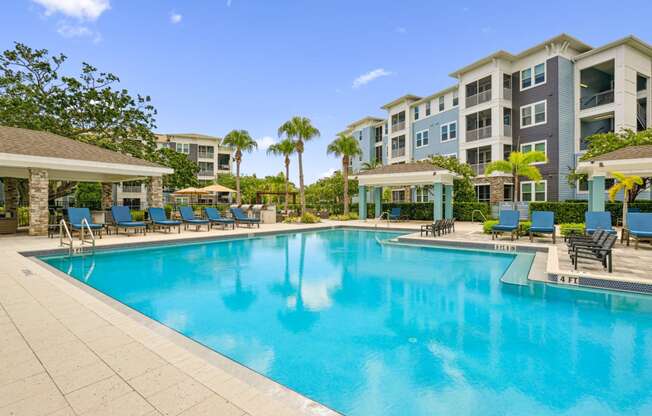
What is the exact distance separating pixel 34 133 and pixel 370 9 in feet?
58.2

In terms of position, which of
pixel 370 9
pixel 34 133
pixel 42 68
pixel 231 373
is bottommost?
pixel 231 373

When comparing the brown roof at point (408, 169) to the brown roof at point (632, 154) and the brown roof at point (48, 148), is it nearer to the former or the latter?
the brown roof at point (632, 154)

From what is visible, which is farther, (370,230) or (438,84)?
(438,84)

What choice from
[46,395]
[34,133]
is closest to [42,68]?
[34,133]

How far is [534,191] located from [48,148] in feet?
94.1

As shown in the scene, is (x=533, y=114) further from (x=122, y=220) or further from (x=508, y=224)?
(x=122, y=220)

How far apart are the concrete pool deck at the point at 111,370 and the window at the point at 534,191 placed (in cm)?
2595

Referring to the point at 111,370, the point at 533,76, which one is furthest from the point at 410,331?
the point at 533,76

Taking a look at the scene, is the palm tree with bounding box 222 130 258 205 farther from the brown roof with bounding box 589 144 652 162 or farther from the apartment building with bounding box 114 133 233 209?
the brown roof with bounding box 589 144 652 162

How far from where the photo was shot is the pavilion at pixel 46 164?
12875 millimetres

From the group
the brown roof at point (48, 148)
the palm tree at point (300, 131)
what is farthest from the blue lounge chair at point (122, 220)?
the palm tree at point (300, 131)

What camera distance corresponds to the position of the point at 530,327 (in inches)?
195

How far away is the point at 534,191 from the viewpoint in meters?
23.8

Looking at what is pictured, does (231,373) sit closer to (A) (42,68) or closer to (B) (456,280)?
(B) (456,280)
